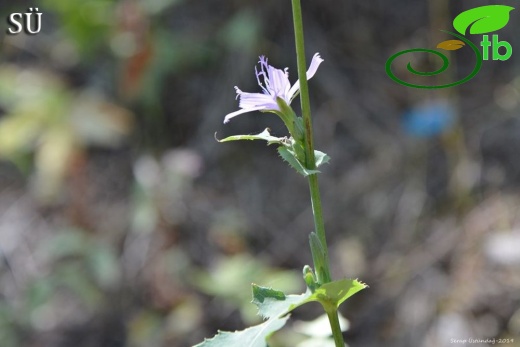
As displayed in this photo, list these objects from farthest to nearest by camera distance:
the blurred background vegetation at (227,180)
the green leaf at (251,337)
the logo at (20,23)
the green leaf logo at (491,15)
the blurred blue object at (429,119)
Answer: the logo at (20,23) → the blurred blue object at (429,119) → the blurred background vegetation at (227,180) → the green leaf logo at (491,15) → the green leaf at (251,337)

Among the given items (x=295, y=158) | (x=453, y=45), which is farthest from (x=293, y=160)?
(x=453, y=45)

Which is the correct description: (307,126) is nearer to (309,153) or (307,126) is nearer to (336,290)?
(309,153)

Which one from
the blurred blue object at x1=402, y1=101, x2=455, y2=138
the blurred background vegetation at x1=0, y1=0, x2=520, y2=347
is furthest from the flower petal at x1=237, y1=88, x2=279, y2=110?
the blurred blue object at x1=402, y1=101, x2=455, y2=138

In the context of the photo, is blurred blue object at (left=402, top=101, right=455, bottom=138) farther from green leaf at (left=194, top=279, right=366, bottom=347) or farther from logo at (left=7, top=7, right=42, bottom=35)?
green leaf at (left=194, top=279, right=366, bottom=347)

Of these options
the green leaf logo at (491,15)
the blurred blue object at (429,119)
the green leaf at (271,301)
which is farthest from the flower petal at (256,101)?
the blurred blue object at (429,119)

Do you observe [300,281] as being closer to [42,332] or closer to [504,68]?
[42,332]

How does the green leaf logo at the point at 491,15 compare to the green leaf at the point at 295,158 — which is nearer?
the green leaf at the point at 295,158

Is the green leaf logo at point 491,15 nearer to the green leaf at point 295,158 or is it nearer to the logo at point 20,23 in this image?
the green leaf at point 295,158
